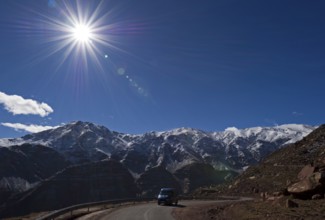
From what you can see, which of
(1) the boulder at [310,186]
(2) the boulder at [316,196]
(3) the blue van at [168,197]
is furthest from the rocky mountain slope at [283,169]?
(2) the boulder at [316,196]

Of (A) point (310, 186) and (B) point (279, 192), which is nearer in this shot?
(A) point (310, 186)

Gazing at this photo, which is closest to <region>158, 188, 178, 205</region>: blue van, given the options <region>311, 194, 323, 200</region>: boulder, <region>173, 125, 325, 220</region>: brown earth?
<region>173, 125, 325, 220</region>: brown earth

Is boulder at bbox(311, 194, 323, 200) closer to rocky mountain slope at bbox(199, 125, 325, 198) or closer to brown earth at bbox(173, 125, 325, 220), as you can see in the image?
brown earth at bbox(173, 125, 325, 220)

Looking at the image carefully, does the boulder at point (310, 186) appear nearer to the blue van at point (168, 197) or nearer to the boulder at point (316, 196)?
the boulder at point (316, 196)

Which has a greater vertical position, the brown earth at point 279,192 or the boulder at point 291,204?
the brown earth at point 279,192

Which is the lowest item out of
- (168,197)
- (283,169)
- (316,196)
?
(316,196)

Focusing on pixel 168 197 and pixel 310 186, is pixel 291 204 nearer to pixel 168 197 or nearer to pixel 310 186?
pixel 310 186

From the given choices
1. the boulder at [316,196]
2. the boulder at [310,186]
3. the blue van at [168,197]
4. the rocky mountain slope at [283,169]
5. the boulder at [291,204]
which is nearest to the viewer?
the boulder at [291,204]

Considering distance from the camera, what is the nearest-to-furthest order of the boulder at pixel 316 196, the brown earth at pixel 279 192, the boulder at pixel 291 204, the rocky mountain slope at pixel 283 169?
1. the brown earth at pixel 279 192
2. the boulder at pixel 291 204
3. the boulder at pixel 316 196
4. the rocky mountain slope at pixel 283 169

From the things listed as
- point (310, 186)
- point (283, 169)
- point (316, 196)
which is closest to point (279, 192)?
point (310, 186)

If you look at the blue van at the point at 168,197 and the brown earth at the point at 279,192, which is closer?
the brown earth at the point at 279,192

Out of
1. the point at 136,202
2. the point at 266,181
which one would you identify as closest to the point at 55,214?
the point at 136,202

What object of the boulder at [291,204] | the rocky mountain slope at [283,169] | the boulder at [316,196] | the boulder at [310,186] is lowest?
the boulder at [291,204]

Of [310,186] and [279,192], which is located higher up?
[279,192]
